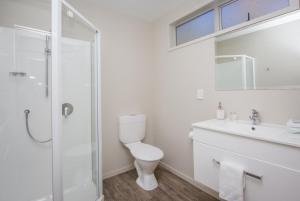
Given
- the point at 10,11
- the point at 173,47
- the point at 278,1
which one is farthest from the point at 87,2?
the point at 278,1

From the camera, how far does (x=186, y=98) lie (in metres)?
2.04

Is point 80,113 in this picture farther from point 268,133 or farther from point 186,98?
point 268,133

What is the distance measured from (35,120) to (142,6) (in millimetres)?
1916

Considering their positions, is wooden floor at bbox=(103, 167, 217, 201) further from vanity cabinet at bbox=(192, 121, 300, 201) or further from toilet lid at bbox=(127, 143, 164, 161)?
vanity cabinet at bbox=(192, 121, 300, 201)

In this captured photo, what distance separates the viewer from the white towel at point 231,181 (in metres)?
1.09

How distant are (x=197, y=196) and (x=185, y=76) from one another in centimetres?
142

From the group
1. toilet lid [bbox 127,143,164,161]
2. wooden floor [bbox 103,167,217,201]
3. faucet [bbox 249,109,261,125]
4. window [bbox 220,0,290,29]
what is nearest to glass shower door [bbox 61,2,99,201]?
wooden floor [bbox 103,167,217,201]

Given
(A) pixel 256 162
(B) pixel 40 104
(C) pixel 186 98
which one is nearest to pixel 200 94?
(C) pixel 186 98

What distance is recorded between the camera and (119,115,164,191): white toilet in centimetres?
178

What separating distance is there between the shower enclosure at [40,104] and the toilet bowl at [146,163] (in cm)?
46

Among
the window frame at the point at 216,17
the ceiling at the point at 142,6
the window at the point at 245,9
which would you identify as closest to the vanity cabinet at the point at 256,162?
the window frame at the point at 216,17

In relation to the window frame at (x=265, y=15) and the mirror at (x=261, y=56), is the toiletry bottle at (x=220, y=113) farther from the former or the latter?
the window frame at (x=265, y=15)

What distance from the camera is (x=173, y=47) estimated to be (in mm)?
2191

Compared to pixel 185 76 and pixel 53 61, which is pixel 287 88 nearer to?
pixel 185 76
